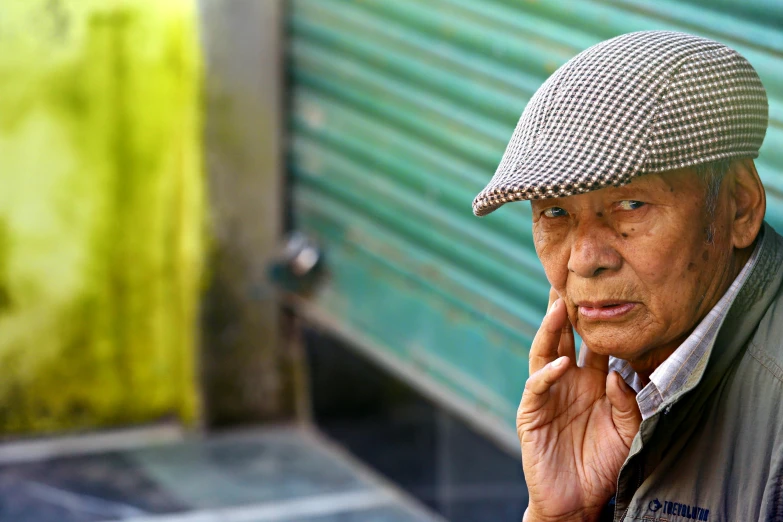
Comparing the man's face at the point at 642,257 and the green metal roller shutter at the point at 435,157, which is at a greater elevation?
the man's face at the point at 642,257

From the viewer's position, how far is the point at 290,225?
17.3ft

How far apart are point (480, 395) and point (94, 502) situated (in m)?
1.75

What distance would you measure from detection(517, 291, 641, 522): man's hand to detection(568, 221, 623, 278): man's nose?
7.9 inches

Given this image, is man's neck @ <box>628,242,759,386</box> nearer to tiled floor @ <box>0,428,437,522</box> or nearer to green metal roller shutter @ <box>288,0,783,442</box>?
green metal roller shutter @ <box>288,0,783,442</box>

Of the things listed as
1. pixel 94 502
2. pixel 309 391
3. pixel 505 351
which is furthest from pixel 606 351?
pixel 309 391

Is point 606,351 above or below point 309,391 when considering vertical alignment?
above

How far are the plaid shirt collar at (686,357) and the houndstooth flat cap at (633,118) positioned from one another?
237mm

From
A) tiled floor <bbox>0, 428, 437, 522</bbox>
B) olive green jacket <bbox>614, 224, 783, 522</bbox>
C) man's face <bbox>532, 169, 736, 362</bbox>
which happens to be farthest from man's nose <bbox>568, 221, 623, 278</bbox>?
tiled floor <bbox>0, 428, 437, 522</bbox>

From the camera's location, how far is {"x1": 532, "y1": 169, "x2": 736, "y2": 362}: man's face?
1822 millimetres

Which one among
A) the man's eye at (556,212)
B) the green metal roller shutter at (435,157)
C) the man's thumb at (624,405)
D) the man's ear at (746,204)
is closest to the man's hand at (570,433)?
the man's thumb at (624,405)

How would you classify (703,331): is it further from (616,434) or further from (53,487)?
(53,487)

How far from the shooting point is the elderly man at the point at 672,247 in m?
1.73

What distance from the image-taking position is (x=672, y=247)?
184 cm

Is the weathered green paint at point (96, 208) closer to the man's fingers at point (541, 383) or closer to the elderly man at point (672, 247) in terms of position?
the man's fingers at point (541, 383)
